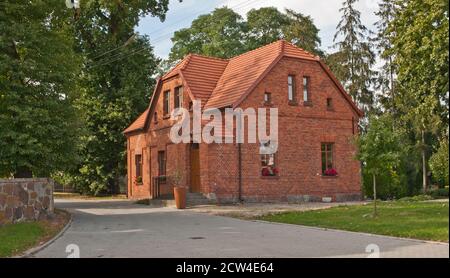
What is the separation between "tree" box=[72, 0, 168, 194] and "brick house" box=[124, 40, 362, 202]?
21.3 feet

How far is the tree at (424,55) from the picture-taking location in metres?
17.8

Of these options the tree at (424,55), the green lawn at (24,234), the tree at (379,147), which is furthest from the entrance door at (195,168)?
the tree at (379,147)

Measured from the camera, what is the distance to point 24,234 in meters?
13.9

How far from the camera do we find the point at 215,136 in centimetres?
2562

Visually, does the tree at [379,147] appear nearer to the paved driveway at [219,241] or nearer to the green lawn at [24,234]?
the paved driveway at [219,241]

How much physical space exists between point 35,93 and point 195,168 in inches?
403

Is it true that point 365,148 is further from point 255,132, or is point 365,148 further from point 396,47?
point 255,132

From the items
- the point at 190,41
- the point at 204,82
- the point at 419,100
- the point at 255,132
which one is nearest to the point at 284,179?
the point at 255,132

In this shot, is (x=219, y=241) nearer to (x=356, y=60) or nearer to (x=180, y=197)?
(x=180, y=197)

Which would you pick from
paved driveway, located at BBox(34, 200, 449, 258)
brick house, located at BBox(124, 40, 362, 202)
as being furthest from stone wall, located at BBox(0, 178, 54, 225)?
brick house, located at BBox(124, 40, 362, 202)

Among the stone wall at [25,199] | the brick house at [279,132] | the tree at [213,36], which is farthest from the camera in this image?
the tree at [213,36]

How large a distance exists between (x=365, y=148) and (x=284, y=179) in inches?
431

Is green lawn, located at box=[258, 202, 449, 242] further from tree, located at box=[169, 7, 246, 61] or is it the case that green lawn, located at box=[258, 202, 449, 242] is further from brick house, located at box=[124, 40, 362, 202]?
tree, located at box=[169, 7, 246, 61]

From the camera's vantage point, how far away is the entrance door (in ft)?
88.0
